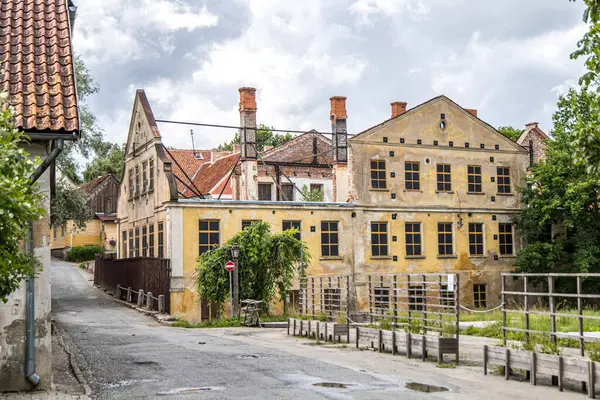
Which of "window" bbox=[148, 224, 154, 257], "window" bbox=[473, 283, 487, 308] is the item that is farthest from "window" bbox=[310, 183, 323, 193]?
"window" bbox=[148, 224, 154, 257]

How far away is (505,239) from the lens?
40500 millimetres

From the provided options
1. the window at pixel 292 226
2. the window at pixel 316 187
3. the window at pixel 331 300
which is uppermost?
the window at pixel 316 187

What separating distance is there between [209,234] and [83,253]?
3348 cm

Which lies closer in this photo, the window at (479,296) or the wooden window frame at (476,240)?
the window at (479,296)

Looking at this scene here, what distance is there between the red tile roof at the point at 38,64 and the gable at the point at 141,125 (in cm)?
2346

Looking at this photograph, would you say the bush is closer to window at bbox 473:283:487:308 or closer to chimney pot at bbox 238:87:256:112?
chimney pot at bbox 238:87:256:112

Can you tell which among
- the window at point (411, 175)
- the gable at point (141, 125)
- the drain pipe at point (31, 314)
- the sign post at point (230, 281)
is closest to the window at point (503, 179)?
the window at point (411, 175)

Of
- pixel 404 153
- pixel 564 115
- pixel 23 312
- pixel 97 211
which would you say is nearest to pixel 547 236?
pixel 564 115

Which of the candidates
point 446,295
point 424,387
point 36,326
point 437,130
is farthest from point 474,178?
point 36,326

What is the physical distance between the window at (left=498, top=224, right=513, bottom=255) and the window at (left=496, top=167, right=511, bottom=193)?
1.94 meters

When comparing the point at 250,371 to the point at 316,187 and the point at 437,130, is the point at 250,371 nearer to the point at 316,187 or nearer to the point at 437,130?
the point at 437,130

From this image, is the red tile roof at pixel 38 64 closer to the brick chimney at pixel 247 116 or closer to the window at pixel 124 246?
the brick chimney at pixel 247 116

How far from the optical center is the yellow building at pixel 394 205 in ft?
118

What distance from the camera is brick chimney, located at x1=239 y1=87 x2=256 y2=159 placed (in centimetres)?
4191
